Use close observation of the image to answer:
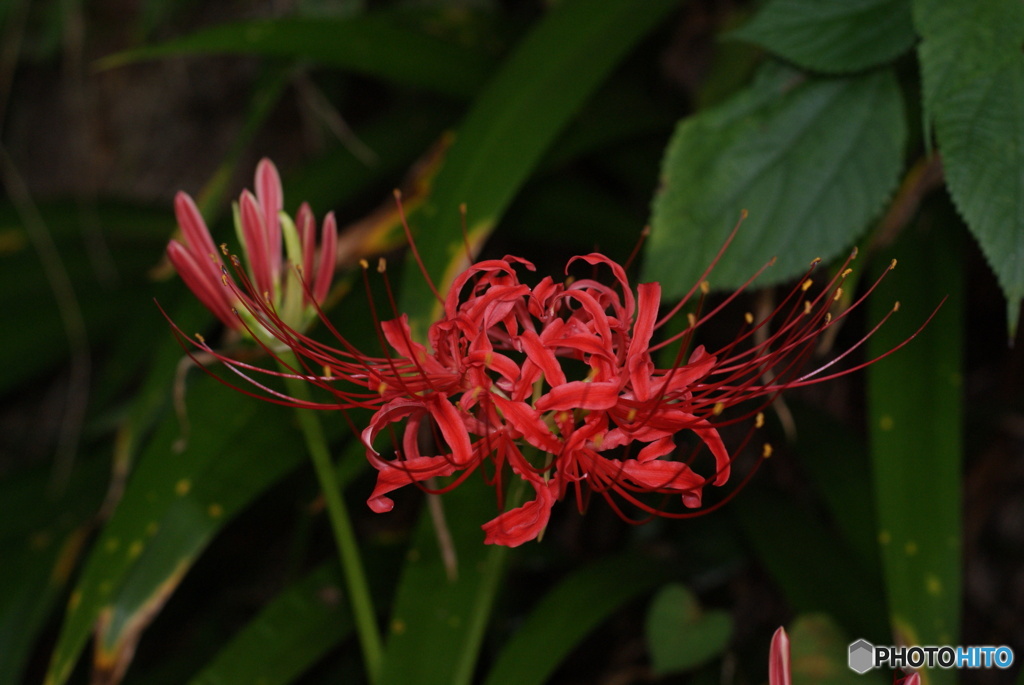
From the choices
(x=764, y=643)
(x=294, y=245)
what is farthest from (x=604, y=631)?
(x=294, y=245)

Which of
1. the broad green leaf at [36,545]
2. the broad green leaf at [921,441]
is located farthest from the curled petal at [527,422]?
the broad green leaf at [36,545]

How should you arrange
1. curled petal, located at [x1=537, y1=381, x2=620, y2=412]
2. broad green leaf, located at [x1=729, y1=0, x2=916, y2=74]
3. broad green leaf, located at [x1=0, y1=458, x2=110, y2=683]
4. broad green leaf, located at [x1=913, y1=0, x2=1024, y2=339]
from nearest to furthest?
curled petal, located at [x1=537, y1=381, x2=620, y2=412] < broad green leaf, located at [x1=913, y1=0, x2=1024, y2=339] < broad green leaf, located at [x1=729, y1=0, x2=916, y2=74] < broad green leaf, located at [x1=0, y1=458, x2=110, y2=683]

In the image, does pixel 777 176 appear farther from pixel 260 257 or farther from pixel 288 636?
pixel 288 636

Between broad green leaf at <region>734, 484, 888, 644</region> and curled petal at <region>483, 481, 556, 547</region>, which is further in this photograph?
broad green leaf at <region>734, 484, 888, 644</region>

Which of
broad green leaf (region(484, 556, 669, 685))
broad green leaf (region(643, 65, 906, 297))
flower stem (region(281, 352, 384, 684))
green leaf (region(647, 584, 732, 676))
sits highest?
broad green leaf (region(643, 65, 906, 297))

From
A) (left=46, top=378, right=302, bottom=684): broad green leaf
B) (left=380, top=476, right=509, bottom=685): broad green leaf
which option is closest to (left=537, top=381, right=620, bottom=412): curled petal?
(left=380, top=476, right=509, bottom=685): broad green leaf

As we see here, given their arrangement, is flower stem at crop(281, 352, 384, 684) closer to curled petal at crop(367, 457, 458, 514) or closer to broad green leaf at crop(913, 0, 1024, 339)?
curled petal at crop(367, 457, 458, 514)

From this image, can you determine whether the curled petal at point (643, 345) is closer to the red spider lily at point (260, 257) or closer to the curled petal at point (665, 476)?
the curled petal at point (665, 476)

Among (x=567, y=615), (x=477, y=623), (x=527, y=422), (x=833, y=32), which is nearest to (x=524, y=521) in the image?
(x=527, y=422)
